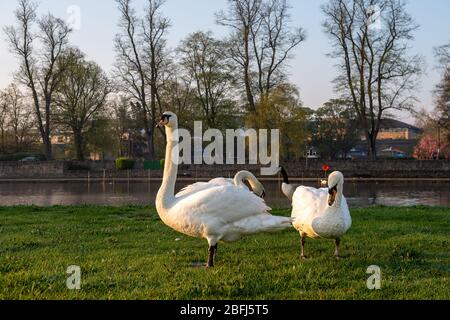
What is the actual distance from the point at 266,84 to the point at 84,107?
19.2m

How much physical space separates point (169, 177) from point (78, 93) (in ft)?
161

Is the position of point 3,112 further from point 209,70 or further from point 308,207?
point 308,207

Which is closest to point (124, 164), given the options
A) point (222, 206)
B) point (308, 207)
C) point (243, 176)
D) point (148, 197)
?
point (148, 197)

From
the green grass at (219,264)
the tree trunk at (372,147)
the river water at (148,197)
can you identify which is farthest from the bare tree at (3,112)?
the green grass at (219,264)

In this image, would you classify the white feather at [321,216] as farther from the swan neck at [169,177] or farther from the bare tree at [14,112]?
the bare tree at [14,112]

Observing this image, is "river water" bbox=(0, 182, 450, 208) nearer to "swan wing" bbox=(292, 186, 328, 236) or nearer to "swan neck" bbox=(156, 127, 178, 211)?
"swan wing" bbox=(292, 186, 328, 236)

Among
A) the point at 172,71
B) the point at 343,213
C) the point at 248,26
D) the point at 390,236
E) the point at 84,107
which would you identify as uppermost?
the point at 248,26

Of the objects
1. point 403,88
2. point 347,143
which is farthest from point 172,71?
point 347,143

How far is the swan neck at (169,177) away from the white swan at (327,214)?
6.33ft

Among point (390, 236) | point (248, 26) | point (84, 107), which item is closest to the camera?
point (390, 236)

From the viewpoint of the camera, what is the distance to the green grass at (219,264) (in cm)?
510

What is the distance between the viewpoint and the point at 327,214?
7.35 m

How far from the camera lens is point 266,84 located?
50.1 m
